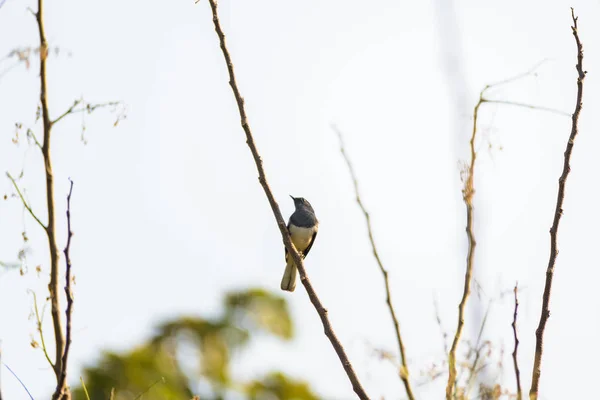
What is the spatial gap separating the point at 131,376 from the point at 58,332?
35.7 feet

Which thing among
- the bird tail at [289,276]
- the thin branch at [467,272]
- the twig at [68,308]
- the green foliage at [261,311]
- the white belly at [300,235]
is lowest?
the twig at [68,308]

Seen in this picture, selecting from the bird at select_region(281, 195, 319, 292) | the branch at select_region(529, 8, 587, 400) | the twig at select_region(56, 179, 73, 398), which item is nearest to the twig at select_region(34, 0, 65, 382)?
the twig at select_region(56, 179, 73, 398)

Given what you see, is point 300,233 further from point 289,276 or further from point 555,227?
point 555,227

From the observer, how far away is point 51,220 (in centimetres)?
247

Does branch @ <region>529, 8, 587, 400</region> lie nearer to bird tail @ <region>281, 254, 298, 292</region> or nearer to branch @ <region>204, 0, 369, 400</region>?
branch @ <region>204, 0, 369, 400</region>

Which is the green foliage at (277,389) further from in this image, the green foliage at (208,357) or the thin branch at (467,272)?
the thin branch at (467,272)

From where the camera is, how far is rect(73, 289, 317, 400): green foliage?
13164mm

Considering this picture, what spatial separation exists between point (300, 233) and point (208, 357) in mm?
6803

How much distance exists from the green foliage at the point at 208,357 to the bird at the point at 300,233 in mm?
4113

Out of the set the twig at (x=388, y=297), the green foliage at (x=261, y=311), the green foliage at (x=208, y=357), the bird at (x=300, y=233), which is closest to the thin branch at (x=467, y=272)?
the twig at (x=388, y=297)

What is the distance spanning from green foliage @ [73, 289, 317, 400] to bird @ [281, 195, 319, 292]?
4.11 meters

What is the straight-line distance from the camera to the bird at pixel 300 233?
→ 8070 mm

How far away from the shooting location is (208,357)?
1461 centimetres

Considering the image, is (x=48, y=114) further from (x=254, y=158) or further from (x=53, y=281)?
(x=254, y=158)
